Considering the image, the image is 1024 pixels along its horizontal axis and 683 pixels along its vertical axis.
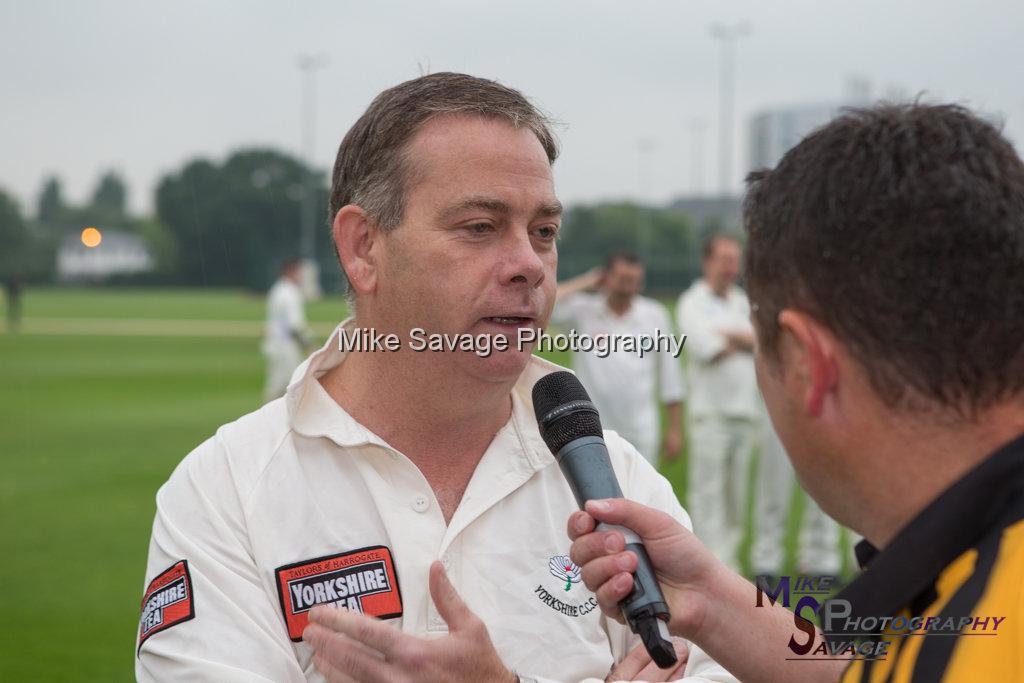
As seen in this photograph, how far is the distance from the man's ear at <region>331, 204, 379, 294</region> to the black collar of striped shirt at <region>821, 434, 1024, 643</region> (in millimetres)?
1544

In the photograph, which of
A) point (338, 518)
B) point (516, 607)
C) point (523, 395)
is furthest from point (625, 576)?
point (523, 395)

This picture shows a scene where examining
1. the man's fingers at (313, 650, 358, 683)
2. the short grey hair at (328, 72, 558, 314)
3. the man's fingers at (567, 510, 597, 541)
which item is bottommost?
the man's fingers at (313, 650, 358, 683)

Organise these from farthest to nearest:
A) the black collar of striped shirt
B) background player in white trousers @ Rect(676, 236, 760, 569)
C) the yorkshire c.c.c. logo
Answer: background player in white trousers @ Rect(676, 236, 760, 569) < the yorkshire c.c.c. logo < the black collar of striped shirt

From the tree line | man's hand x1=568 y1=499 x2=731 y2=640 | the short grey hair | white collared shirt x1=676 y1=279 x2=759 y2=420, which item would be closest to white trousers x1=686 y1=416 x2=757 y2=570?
white collared shirt x1=676 y1=279 x2=759 y2=420

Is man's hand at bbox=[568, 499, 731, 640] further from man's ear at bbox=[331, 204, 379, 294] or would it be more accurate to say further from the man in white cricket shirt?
man's ear at bbox=[331, 204, 379, 294]

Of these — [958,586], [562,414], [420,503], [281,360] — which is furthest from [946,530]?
[281,360]

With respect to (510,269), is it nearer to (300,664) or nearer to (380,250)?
(380,250)

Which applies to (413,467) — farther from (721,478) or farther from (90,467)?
(90,467)

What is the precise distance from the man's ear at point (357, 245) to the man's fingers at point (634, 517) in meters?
1.02

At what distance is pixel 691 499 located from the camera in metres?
8.42

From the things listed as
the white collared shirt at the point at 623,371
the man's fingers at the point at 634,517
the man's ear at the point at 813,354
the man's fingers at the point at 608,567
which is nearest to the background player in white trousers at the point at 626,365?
the white collared shirt at the point at 623,371

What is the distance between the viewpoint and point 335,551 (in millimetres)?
2250

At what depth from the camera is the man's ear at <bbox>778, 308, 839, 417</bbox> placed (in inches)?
56.9

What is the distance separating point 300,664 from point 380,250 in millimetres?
1020
